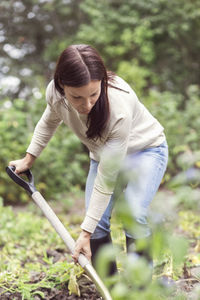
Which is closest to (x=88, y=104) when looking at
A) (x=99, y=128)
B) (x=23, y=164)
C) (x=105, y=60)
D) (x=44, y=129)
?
(x=99, y=128)

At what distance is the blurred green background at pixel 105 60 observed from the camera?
5418mm

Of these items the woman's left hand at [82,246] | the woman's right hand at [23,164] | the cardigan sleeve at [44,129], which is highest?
the cardigan sleeve at [44,129]

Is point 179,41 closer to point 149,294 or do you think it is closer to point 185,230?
point 185,230

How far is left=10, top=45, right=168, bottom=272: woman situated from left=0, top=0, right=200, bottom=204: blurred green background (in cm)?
A: 283

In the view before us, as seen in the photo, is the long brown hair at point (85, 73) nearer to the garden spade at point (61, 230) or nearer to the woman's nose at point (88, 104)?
the woman's nose at point (88, 104)

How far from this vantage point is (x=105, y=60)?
26.5ft

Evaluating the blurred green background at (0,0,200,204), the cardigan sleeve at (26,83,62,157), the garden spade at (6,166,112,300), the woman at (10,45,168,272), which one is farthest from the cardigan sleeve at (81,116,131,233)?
the blurred green background at (0,0,200,204)

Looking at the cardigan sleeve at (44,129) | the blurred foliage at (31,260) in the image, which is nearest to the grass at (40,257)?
the blurred foliage at (31,260)

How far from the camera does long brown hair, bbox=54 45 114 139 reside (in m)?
1.69

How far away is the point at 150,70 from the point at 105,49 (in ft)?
3.31

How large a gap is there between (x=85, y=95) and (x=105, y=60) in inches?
259

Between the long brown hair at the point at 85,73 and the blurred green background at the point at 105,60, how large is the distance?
3.07 m

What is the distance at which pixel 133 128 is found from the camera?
7.15 ft

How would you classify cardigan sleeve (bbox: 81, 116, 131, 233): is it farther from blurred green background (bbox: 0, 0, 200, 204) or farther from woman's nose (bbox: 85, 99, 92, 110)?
blurred green background (bbox: 0, 0, 200, 204)
